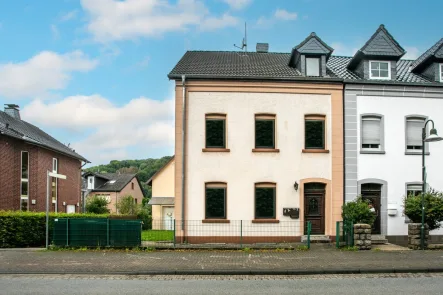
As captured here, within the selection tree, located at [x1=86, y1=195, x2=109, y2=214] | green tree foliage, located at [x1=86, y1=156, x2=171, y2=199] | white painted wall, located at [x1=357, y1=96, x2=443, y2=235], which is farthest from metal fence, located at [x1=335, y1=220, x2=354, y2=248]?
green tree foliage, located at [x1=86, y1=156, x2=171, y2=199]

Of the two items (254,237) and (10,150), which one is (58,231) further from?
(10,150)

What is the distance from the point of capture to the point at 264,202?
20344mm

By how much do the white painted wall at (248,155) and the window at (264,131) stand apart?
0.23m

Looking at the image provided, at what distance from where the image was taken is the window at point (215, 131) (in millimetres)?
20422

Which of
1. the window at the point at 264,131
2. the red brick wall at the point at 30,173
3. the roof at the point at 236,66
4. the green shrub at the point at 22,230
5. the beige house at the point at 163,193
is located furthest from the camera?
the beige house at the point at 163,193

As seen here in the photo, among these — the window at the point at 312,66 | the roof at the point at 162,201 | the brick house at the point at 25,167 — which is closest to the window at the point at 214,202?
the window at the point at 312,66

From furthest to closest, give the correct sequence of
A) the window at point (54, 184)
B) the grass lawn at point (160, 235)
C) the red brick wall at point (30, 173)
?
the window at point (54, 184) → the red brick wall at point (30, 173) → the grass lawn at point (160, 235)

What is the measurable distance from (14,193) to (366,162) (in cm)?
2123

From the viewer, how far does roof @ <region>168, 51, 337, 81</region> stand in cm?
2041

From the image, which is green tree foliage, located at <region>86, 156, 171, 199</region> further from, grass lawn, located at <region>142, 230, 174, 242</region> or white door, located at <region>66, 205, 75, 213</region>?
grass lawn, located at <region>142, 230, 174, 242</region>

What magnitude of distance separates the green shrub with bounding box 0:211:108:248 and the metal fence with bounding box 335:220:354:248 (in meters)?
12.2

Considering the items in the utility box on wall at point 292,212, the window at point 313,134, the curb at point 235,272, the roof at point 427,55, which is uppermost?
the roof at point 427,55

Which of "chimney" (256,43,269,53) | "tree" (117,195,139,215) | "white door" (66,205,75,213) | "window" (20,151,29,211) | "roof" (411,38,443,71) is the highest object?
"chimney" (256,43,269,53)

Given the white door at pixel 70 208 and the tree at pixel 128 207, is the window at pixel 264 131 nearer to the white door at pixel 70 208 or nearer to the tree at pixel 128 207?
the white door at pixel 70 208
